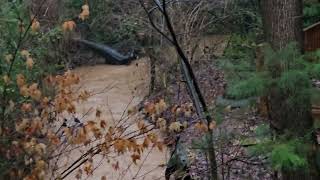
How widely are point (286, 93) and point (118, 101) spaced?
8152 mm

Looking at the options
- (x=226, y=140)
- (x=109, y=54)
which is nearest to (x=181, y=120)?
(x=226, y=140)

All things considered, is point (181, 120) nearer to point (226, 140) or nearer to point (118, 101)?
point (118, 101)

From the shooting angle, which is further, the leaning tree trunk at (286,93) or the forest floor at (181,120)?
the forest floor at (181,120)

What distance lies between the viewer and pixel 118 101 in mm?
12180

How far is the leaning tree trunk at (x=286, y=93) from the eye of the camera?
4.47 metres

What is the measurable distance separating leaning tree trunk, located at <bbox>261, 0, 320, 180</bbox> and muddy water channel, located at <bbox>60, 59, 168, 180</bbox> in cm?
311

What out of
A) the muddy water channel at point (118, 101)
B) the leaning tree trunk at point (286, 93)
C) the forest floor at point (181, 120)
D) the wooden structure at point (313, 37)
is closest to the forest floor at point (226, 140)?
the forest floor at point (181, 120)

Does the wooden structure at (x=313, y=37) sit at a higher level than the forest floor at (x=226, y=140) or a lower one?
higher

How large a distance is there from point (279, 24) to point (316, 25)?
525 cm

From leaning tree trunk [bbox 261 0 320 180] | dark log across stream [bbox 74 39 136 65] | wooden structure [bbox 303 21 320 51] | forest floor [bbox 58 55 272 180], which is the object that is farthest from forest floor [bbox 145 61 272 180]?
dark log across stream [bbox 74 39 136 65]

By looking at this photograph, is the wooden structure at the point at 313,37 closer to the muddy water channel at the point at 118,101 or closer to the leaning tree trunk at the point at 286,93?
the muddy water channel at the point at 118,101

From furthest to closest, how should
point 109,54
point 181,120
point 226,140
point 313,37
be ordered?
point 109,54 → point 313,37 → point 181,120 → point 226,140

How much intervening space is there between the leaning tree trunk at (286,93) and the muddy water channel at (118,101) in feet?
10.2

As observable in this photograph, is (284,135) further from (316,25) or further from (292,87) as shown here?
(316,25)
